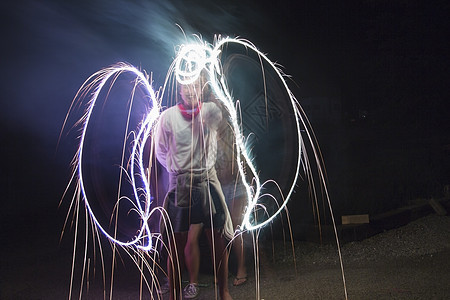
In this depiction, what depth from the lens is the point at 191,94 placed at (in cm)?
381

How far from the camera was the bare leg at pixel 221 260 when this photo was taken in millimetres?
3859

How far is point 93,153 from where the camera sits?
A: 798cm

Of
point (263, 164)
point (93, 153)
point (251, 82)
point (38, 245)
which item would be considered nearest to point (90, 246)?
point (38, 245)

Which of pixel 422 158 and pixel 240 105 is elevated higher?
pixel 240 105

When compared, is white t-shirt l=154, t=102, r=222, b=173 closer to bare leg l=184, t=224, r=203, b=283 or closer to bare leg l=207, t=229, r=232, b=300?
bare leg l=184, t=224, r=203, b=283

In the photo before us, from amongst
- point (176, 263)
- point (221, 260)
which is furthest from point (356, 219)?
point (176, 263)

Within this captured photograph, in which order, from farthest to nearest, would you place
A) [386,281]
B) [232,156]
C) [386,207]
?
[386,207], [386,281], [232,156]

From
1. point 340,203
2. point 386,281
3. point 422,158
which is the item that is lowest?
point 386,281

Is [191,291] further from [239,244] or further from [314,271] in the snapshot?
[314,271]

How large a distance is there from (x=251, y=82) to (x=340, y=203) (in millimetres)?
3150

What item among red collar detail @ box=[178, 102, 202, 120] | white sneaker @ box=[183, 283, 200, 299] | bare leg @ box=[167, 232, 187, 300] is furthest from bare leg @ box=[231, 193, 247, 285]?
red collar detail @ box=[178, 102, 202, 120]

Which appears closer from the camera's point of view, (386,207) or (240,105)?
(240,105)

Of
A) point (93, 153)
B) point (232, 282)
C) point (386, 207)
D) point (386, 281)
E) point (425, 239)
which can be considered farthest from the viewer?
point (386, 207)

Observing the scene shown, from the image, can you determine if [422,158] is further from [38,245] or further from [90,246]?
[38,245]
